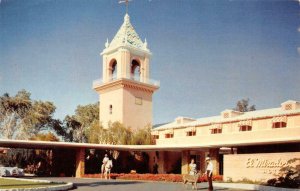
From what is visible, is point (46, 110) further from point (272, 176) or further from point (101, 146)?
point (272, 176)

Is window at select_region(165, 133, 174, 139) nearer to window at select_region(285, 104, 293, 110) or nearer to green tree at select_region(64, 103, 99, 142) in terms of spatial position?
window at select_region(285, 104, 293, 110)

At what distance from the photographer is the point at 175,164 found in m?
30.8

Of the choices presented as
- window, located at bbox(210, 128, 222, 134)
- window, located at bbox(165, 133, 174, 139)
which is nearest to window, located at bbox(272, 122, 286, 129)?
window, located at bbox(210, 128, 222, 134)

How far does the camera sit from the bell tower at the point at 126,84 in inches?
1315

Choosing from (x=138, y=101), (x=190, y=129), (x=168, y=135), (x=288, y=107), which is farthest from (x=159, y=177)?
(x=138, y=101)

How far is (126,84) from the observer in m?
33.4

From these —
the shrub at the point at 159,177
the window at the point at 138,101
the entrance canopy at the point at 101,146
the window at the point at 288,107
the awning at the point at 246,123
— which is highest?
the window at the point at 138,101

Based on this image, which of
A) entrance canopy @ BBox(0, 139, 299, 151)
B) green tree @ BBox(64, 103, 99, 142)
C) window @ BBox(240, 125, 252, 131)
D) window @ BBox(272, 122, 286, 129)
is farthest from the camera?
green tree @ BBox(64, 103, 99, 142)

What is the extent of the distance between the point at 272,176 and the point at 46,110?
34492 mm

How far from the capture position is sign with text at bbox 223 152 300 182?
1731 centimetres

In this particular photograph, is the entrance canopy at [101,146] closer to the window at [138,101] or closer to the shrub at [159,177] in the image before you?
the shrub at [159,177]

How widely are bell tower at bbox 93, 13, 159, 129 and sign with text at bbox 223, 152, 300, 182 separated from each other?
14.4 metres

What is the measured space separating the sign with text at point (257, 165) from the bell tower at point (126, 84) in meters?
14.4

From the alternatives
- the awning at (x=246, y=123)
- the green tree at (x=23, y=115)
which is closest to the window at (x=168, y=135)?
the awning at (x=246, y=123)
